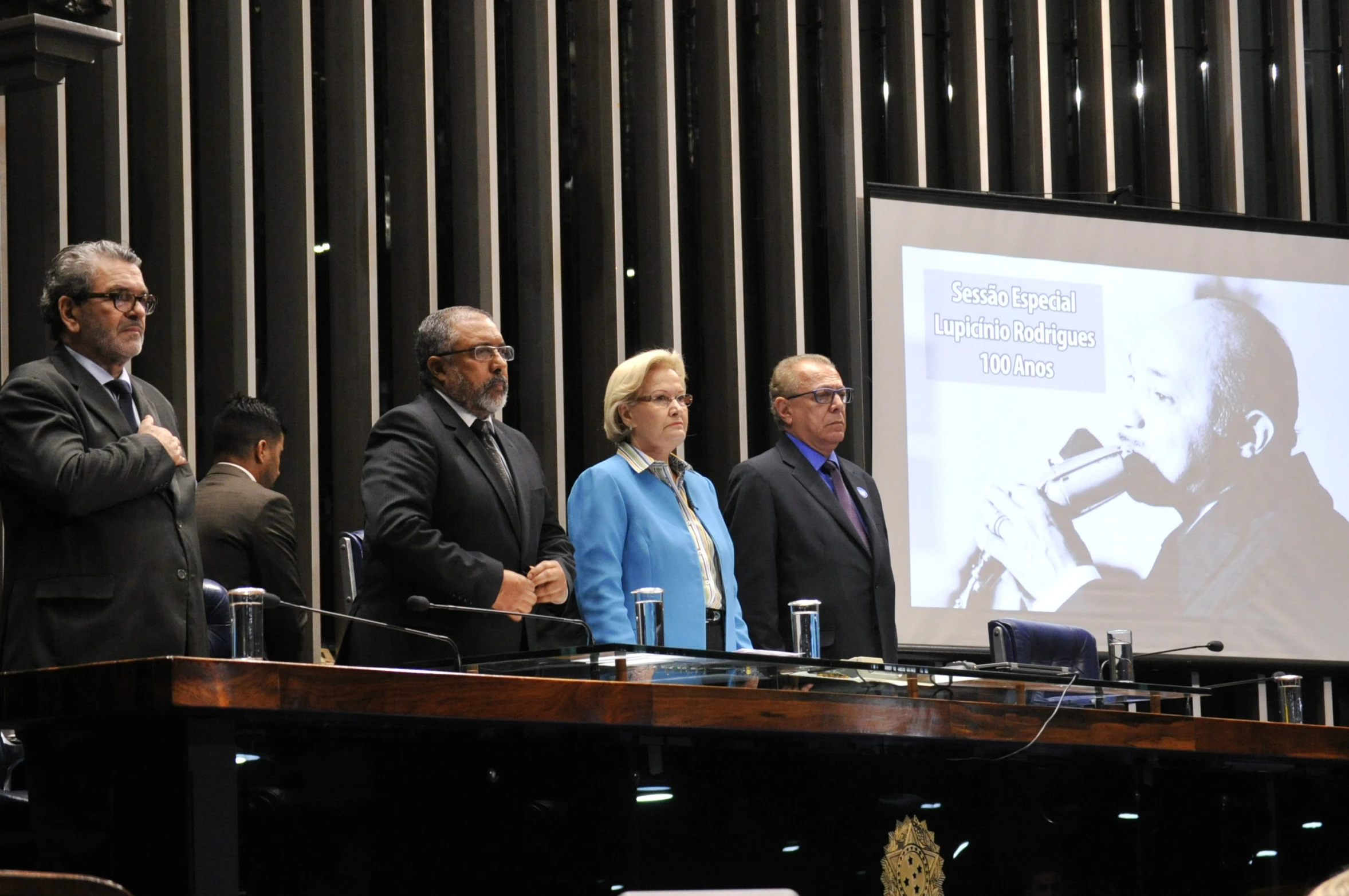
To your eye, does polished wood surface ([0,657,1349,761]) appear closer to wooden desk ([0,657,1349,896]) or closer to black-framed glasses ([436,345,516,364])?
wooden desk ([0,657,1349,896])

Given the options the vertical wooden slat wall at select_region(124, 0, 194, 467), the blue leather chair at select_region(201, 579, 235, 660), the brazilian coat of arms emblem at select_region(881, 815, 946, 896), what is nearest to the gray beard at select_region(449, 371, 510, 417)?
the blue leather chair at select_region(201, 579, 235, 660)

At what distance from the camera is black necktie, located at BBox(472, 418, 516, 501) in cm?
348

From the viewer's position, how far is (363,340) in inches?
207

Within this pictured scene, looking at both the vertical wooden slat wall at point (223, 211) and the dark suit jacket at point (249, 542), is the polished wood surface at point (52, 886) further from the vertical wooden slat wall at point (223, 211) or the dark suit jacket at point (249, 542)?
the vertical wooden slat wall at point (223, 211)

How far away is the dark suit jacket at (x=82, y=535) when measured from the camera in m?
2.77

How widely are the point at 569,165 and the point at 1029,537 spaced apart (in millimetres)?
1975

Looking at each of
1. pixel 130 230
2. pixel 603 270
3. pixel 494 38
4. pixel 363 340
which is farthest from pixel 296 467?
pixel 494 38

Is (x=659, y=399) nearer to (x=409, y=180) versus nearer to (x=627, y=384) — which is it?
(x=627, y=384)

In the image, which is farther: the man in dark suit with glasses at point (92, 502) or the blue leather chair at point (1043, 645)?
the blue leather chair at point (1043, 645)

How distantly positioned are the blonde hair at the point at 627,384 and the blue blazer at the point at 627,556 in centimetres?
11

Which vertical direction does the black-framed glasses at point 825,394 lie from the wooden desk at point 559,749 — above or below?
above

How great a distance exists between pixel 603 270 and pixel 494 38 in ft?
2.74

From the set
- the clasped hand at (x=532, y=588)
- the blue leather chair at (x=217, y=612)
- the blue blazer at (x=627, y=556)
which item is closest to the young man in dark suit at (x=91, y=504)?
the blue leather chair at (x=217, y=612)

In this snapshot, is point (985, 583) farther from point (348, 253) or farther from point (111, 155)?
point (111, 155)
